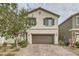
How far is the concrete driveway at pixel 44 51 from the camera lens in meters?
22.3

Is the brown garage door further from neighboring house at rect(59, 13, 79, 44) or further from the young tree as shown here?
the young tree

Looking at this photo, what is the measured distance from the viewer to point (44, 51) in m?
22.3

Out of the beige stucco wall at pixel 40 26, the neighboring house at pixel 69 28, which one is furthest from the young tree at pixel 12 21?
the neighboring house at pixel 69 28

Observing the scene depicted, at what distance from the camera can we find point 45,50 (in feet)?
73.3

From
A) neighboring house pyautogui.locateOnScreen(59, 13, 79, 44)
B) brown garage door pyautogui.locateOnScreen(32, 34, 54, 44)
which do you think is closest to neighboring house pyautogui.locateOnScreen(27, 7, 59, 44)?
brown garage door pyautogui.locateOnScreen(32, 34, 54, 44)

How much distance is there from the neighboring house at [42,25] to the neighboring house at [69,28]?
192 mm

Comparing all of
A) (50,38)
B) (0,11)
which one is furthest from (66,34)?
(0,11)

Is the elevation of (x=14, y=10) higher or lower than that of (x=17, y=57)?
higher

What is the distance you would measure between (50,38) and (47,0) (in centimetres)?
122

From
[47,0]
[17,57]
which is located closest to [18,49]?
[17,57]

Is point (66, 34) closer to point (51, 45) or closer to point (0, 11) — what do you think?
point (51, 45)

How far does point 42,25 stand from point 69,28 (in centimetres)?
86

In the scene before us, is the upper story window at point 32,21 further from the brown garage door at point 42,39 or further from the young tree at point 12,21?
the brown garage door at point 42,39

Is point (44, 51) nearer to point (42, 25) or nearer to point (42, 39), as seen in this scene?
point (42, 39)
